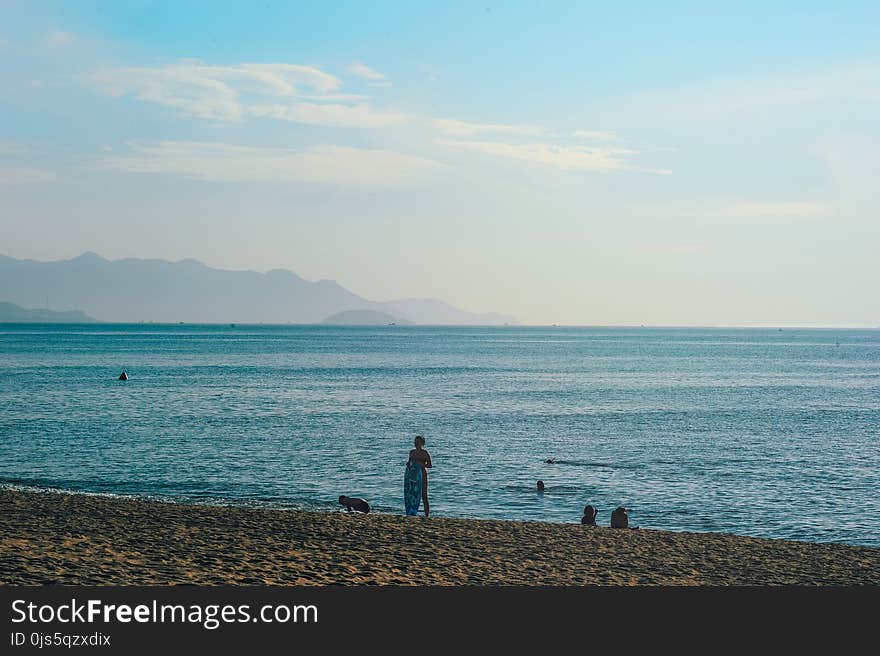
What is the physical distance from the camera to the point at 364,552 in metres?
16.0

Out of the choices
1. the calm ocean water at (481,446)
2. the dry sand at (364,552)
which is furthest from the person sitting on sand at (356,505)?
the dry sand at (364,552)

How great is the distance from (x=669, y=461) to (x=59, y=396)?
50510mm

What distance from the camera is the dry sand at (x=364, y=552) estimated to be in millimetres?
13508

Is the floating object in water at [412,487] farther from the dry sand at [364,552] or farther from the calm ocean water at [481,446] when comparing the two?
the calm ocean water at [481,446]

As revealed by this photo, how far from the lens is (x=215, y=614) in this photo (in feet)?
33.5

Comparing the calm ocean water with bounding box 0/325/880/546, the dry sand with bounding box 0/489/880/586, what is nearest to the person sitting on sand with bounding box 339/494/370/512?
the calm ocean water with bounding box 0/325/880/546

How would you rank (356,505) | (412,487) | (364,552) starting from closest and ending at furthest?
(364,552) < (412,487) < (356,505)

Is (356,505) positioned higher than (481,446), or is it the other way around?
(356,505)

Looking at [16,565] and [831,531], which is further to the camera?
[831,531]

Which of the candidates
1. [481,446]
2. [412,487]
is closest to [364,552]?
[412,487]

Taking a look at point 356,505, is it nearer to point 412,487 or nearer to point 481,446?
point 412,487

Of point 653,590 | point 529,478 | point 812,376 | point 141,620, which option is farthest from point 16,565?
point 812,376

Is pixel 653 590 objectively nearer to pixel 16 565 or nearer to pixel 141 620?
pixel 141 620

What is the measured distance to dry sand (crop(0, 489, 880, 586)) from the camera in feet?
44.3
